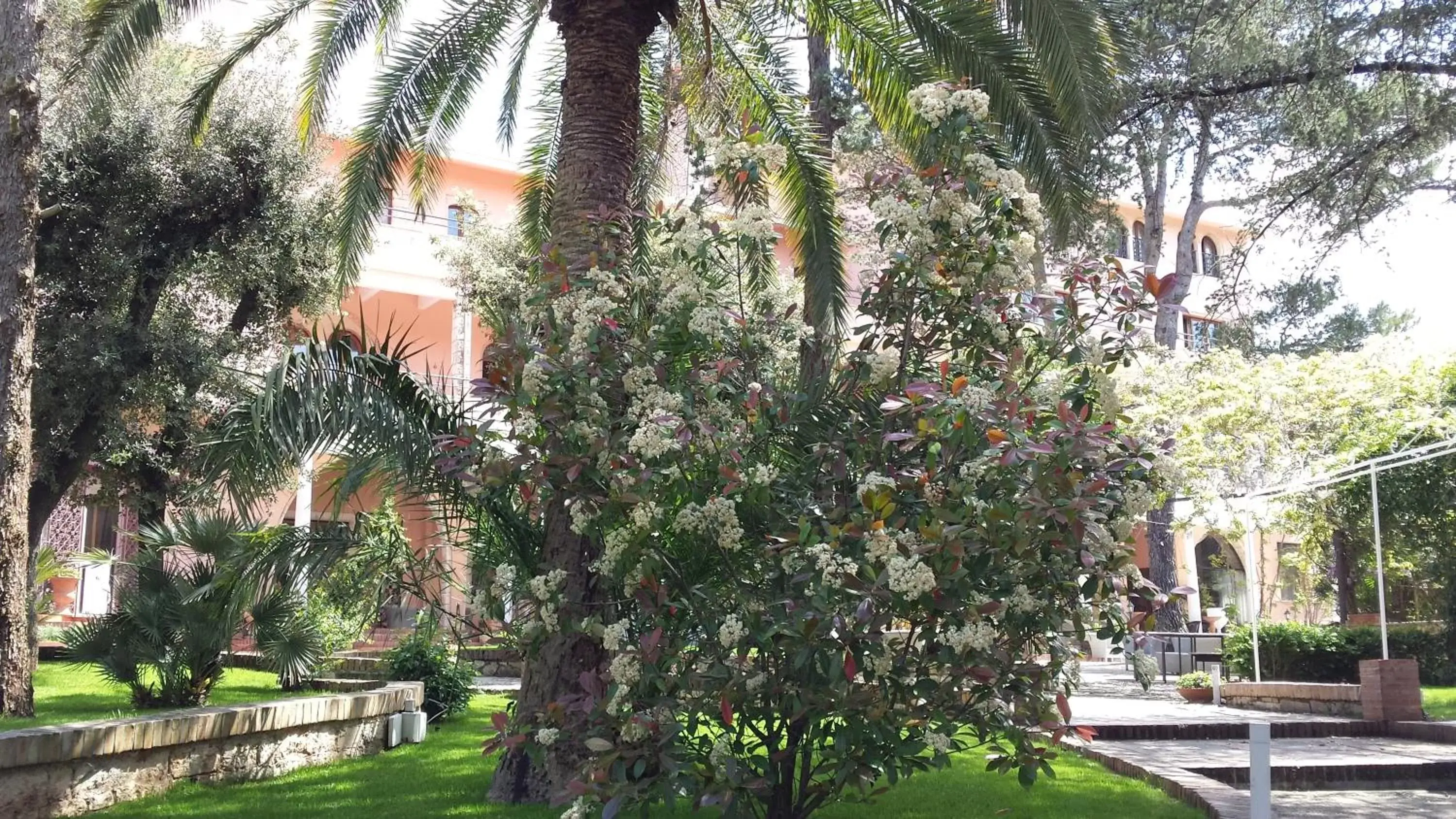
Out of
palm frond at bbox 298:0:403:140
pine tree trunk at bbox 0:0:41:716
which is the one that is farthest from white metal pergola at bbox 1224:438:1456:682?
pine tree trunk at bbox 0:0:41:716

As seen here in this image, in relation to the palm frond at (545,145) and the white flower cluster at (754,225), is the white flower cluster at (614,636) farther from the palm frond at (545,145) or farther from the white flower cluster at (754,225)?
the palm frond at (545,145)

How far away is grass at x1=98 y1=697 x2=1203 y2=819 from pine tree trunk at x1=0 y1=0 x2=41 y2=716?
258 cm

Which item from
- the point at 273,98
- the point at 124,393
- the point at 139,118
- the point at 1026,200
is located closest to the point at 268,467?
the point at 1026,200

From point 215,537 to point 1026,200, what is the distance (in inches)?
272

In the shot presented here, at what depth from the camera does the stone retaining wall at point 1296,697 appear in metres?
13.4

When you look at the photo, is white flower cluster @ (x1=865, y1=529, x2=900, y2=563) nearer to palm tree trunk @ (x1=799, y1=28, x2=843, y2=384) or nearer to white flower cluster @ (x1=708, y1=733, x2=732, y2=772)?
white flower cluster @ (x1=708, y1=733, x2=732, y2=772)

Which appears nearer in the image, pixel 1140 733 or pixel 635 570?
pixel 635 570

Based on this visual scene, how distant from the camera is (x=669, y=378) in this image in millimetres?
5707

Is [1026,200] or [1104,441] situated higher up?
[1026,200]

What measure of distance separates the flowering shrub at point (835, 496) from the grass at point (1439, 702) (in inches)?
379

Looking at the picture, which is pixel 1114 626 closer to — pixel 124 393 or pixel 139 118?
pixel 124 393

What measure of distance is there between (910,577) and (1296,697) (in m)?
11.6

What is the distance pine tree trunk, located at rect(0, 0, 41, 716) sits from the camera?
914cm

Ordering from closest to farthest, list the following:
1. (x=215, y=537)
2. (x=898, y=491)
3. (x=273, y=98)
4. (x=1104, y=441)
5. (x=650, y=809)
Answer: (x=1104, y=441)
(x=898, y=491)
(x=650, y=809)
(x=215, y=537)
(x=273, y=98)
